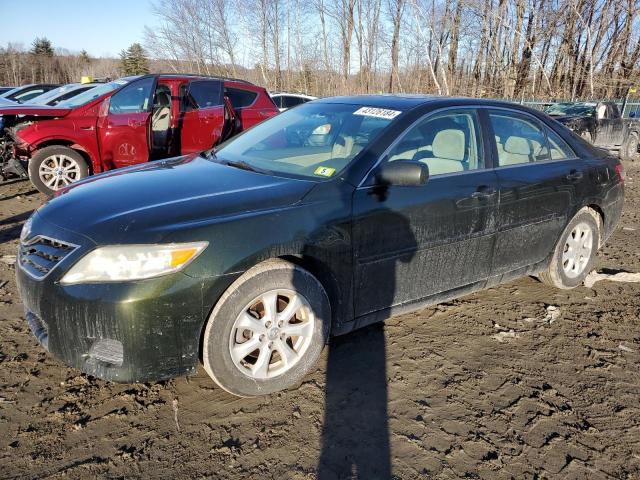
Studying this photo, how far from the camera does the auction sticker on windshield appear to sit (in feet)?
10.0

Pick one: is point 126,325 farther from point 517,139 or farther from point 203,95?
point 203,95

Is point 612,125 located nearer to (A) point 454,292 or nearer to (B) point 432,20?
(A) point 454,292

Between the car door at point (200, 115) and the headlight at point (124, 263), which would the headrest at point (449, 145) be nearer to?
the headlight at point (124, 263)

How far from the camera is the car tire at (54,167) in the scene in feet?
21.8

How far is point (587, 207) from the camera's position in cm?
405

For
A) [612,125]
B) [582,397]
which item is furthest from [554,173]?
[612,125]

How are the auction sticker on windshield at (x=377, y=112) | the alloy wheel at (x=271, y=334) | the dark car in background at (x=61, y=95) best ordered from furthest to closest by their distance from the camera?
the dark car in background at (x=61, y=95), the auction sticker on windshield at (x=377, y=112), the alloy wheel at (x=271, y=334)

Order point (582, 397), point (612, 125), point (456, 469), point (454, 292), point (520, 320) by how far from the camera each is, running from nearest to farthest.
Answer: point (456, 469)
point (582, 397)
point (454, 292)
point (520, 320)
point (612, 125)

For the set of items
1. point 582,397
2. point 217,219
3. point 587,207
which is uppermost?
point 217,219

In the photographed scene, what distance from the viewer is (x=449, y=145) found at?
129 inches

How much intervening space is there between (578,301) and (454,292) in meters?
1.42

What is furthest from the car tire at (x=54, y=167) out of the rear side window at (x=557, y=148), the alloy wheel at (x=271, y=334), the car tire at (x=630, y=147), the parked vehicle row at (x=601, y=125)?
the car tire at (x=630, y=147)

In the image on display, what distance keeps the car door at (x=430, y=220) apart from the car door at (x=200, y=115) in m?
4.90

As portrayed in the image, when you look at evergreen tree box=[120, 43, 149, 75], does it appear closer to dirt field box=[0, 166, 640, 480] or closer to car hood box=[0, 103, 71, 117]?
car hood box=[0, 103, 71, 117]
